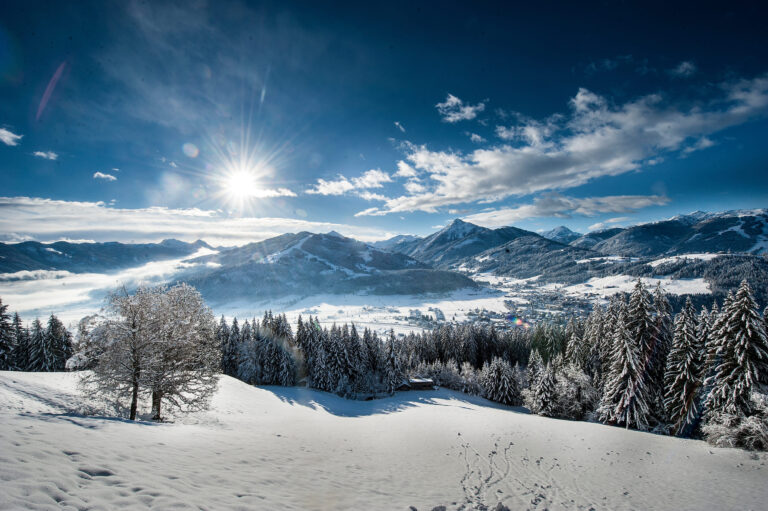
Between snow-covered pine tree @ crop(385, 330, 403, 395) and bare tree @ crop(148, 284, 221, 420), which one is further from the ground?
bare tree @ crop(148, 284, 221, 420)

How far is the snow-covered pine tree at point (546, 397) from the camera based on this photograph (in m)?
37.8

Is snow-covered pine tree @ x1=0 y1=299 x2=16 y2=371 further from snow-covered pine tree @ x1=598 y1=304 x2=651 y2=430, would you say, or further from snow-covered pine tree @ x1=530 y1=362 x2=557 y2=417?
snow-covered pine tree @ x1=598 y1=304 x2=651 y2=430

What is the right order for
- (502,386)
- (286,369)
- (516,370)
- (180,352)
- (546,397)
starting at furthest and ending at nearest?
(516,370) < (286,369) < (502,386) < (546,397) < (180,352)

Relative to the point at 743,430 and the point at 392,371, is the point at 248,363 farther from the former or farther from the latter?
the point at 743,430

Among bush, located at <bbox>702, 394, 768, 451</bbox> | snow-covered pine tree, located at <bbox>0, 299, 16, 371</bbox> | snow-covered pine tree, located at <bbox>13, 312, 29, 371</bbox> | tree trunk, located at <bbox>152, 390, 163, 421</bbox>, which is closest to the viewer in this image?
tree trunk, located at <bbox>152, 390, 163, 421</bbox>

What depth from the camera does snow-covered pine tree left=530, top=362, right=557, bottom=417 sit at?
37844mm

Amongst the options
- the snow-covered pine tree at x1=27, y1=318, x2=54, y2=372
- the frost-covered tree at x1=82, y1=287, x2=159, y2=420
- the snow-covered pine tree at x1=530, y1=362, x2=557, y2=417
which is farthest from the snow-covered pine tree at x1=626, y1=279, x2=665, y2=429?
the snow-covered pine tree at x1=27, y1=318, x2=54, y2=372

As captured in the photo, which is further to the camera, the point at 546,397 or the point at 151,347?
the point at 546,397

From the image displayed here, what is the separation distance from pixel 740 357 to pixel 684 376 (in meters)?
6.01

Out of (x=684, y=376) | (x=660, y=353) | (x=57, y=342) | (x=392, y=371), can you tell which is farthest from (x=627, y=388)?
(x=57, y=342)

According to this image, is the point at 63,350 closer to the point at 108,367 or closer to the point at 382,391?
the point at 108,367

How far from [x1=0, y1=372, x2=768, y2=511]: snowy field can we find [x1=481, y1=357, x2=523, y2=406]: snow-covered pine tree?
78.1 feet

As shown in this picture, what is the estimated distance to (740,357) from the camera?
71.5 feet

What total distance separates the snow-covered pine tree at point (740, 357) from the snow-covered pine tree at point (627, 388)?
514cm
